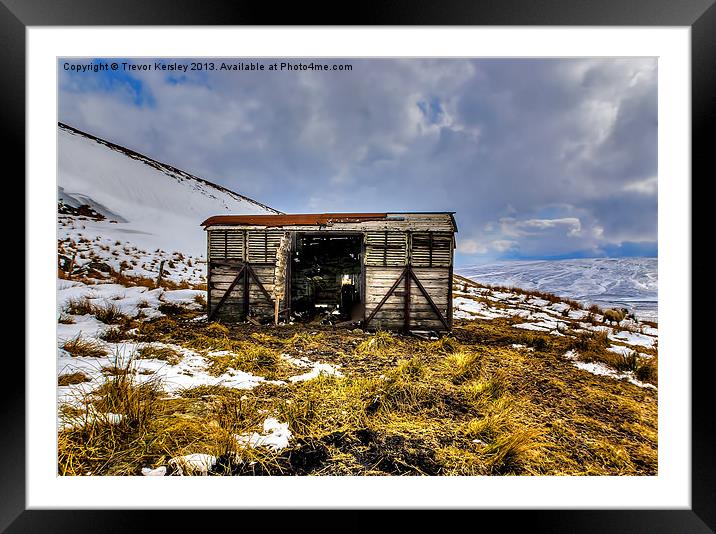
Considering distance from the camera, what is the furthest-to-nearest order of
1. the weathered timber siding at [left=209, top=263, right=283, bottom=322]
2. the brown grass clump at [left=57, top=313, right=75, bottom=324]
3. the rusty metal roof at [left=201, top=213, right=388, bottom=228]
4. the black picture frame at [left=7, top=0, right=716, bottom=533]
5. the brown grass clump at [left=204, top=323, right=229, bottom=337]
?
the weathered timber siding at [left=209, top=263, right=283, bottom=322]
the rusty metal roof at [left=201, top=213, right=388, bottom=228]
the brown grass clump at [left=204, top=323, right=229, bottom=337]
the brown grass clump at [left=57, top=313, right=75, bottom=324]
the black picture frame at [left=7, top=0, right=716, bottom=533]

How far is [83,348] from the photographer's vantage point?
294cm

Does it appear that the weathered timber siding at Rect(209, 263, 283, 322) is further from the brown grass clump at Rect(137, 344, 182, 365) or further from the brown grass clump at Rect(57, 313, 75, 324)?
the brown grass clump at Rect(137, 344, 182, 365)

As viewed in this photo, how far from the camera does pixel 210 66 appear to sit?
2389 mm

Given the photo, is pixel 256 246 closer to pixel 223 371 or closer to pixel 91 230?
pixel 91 230

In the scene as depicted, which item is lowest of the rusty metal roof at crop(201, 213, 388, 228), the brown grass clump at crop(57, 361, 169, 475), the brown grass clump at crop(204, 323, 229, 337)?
the brown grass clump at crop(204, 323, 229, 337)

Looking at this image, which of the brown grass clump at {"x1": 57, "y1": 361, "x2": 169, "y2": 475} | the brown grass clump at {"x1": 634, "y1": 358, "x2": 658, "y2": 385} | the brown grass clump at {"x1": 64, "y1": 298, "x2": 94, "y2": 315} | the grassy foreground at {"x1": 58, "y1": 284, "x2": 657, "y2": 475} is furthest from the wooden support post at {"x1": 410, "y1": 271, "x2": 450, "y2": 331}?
the brown grass clump at {"x1": 64, "y1": 298, "x2": 94, "y2": 315}

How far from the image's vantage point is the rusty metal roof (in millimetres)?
6266

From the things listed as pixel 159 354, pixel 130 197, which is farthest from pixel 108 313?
pixel 130 197

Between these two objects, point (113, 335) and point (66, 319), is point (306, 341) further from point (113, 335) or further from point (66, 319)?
point (66, 319)

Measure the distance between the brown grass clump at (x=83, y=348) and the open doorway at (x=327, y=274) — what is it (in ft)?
19.9

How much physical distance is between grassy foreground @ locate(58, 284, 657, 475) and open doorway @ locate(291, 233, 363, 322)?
5.53 m

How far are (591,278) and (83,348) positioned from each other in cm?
722
